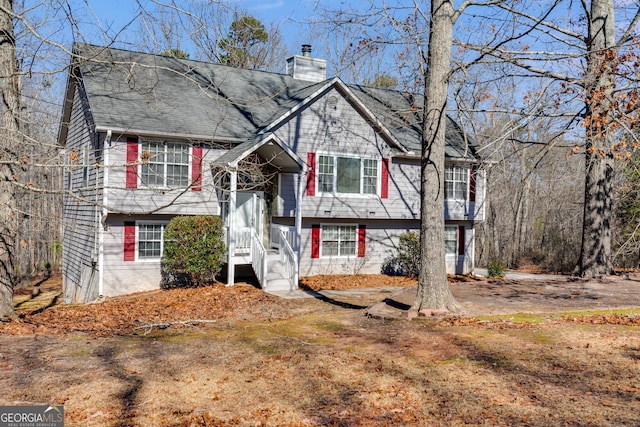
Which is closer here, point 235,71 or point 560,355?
point 560,355

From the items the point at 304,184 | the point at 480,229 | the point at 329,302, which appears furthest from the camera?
the point at 480,229

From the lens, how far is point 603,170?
15.8 metres

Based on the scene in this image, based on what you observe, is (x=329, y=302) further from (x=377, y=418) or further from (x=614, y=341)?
(x=377, y=418)

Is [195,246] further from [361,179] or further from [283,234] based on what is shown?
[361,179]

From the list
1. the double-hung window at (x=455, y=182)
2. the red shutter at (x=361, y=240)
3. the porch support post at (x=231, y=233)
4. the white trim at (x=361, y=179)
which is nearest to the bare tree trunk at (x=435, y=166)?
the porch support post at (x=231, y=233)

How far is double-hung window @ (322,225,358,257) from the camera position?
20275 mm

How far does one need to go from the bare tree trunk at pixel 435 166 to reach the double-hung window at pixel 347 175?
8803 millimetres

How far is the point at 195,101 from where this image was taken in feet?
61.8

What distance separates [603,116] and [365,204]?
10571mm

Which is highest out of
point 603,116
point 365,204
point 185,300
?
point 603,116

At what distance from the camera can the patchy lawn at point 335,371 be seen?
Answer: 215 inches

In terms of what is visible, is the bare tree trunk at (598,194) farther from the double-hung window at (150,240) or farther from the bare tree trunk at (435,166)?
the double-hung window at (150,240)

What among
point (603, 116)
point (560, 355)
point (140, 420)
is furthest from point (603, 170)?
point (140, 420)

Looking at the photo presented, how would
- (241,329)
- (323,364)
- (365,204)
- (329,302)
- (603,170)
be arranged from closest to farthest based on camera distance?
1. (323,364)
2. (241,329)
3. (329,302)
4. (603,170)
5. (365,204)
